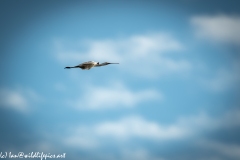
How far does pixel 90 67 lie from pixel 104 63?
1916 millimetres

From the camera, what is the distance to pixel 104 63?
2019cm

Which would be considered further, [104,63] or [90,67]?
[104,63]

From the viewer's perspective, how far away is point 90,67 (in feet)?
60.8
